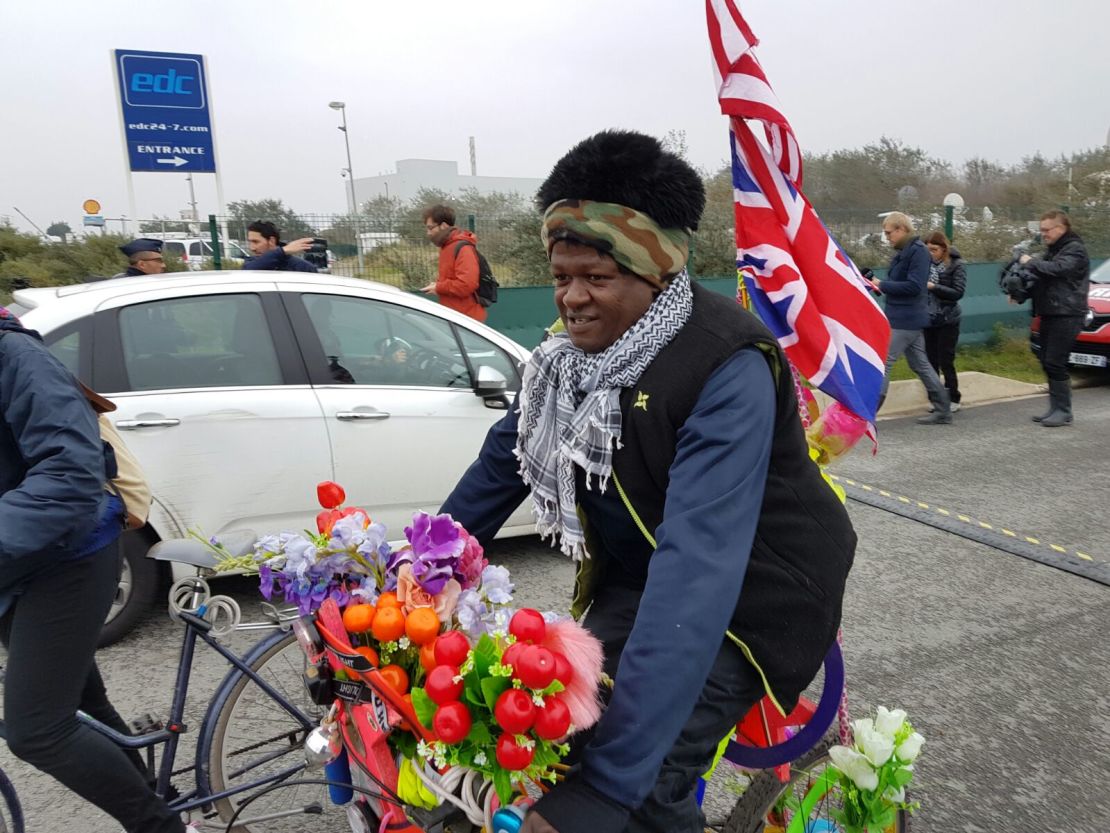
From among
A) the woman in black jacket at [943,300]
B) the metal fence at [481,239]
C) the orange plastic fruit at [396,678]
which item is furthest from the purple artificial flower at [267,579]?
the woman in black jacket at [943,300]

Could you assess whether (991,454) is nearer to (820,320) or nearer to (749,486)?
(820,320)

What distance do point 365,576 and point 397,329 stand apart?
2928mm

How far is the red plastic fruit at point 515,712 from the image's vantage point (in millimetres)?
1250

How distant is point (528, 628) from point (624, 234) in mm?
743

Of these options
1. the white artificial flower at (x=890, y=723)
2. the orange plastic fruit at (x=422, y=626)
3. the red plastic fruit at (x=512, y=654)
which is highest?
the red plastic fruit at (x=512, y=654)

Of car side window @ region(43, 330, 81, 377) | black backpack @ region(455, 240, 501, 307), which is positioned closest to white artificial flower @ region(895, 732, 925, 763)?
car side window @ region(43, 330, 81, 377)

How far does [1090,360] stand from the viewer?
1033cm

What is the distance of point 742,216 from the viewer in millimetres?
2225

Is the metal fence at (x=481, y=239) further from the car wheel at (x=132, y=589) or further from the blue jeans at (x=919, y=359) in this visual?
the car wheel at (x=132, y=589)

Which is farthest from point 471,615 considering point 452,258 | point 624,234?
point 452,258

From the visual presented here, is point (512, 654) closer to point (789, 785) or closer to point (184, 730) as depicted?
point (789, 785)

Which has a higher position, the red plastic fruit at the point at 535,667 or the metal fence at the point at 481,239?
the metal fence at the point at 481,239

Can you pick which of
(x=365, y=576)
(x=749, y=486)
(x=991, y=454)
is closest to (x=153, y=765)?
(x=365, y=576)

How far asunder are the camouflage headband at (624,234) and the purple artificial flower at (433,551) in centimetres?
62
